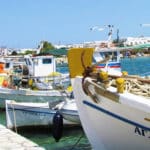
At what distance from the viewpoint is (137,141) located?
863cm

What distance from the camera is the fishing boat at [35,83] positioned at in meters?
19.6

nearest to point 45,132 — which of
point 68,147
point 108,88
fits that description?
point 68,147

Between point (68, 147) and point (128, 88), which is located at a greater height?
point (128, 88)

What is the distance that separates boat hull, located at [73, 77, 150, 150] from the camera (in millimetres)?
8297

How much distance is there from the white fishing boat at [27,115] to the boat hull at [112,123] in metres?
5.46

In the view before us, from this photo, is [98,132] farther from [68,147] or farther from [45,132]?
[45,132]

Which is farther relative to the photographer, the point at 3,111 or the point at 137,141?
the point at 3,111

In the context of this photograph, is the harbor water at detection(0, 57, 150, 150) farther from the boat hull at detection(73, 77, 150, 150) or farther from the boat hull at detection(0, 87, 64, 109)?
the boat hull at detection(73, 77, 150, 150)

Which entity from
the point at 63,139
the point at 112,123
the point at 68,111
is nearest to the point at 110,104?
the point at 112,123

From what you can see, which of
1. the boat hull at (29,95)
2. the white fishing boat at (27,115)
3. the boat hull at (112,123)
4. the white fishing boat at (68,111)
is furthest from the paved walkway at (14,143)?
the boat hull at (29,95)

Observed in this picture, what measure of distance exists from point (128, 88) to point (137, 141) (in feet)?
3.09

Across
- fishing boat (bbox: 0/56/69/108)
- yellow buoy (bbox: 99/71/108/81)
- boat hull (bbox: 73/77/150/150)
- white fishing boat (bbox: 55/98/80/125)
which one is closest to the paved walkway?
boat hull (bbox: 73/77/150/150)

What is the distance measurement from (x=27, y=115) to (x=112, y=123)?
7027 mm

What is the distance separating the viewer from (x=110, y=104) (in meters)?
8.76
